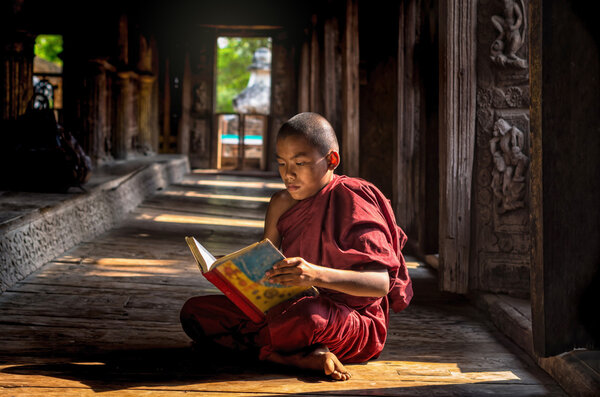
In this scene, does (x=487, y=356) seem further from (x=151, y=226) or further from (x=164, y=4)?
(x=164, y=4)

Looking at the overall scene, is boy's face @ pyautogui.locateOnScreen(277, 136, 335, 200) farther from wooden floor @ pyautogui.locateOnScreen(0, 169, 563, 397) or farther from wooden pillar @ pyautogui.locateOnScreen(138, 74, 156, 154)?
wooden pillar @ pyautogui.locateOnScreen(138, 74, 156, 154)

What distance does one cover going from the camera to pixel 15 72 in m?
9.23

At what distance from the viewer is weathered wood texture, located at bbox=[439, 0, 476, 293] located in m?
3.29

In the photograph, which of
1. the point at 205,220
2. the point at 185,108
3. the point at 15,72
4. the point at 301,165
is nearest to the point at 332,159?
the point at 301,165

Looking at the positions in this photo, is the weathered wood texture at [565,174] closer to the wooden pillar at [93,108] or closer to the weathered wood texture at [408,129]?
the weathered wood texture at [408,129]

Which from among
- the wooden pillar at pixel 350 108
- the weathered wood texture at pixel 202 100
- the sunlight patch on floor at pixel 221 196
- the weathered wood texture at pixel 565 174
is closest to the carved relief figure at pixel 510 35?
the weathered wood texture at pixel 565 174

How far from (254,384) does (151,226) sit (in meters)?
4.19

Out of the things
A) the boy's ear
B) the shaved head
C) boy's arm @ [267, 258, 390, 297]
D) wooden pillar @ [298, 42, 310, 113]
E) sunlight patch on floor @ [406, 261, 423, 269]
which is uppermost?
wooden pillar @ [298, 42, 310, 113]

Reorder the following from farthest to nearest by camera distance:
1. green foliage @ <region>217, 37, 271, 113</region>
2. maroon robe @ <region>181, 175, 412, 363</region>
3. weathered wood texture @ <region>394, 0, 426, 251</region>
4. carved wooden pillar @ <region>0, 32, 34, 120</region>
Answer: green foliage @ <region>217, 37, 271, 113</region>, carved wooden pillar @ <region>0, 32, 34, 120</region>, weathered wood texture @ <region>394, 0, 426, 251</region>, maroon robe @ <region>181, 175, 412, 363</region>

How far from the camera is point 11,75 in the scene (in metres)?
9.20

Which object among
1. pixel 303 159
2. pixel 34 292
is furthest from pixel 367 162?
pixel 303 159

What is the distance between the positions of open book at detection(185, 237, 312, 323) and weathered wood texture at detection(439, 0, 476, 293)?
1.30 metres

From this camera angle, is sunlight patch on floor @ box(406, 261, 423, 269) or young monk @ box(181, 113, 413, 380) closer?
young monk @ box(181, 113, 413, 380)

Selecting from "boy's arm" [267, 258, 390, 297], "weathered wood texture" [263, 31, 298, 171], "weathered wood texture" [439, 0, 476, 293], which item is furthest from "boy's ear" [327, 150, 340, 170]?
"weathered wood texture" [263, 31, 298, 171]
